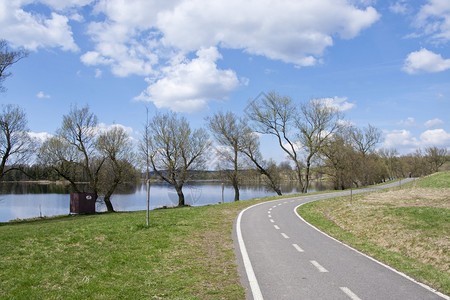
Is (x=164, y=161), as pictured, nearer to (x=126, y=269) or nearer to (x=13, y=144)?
(x=13, y=144)

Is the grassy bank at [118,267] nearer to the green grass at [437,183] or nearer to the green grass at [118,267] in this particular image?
the green grass at [118,267]

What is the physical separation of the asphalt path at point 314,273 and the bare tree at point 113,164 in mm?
27685

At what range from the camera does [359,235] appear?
12.6 m

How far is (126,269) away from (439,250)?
839 centimetres

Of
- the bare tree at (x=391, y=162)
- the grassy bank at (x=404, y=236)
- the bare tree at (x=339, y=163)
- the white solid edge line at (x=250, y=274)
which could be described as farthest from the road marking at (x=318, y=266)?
the bare tree at (x=391, y=162)

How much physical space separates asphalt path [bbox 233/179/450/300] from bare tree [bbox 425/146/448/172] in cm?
9260

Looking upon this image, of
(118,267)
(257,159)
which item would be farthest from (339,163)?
(118,267)

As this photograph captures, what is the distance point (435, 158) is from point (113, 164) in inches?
3425

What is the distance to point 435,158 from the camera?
8700cm

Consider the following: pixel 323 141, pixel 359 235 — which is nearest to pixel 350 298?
pixel 359 235

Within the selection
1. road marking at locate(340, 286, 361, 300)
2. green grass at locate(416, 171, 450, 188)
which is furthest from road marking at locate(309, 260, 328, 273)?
green grass at locate(416, 171, 450, 188)

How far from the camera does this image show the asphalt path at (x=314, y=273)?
5547 millimetres

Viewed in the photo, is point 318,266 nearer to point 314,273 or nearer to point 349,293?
point 314,273

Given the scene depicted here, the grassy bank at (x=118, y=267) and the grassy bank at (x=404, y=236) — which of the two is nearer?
the grassy bank at (x=118, y=267)
